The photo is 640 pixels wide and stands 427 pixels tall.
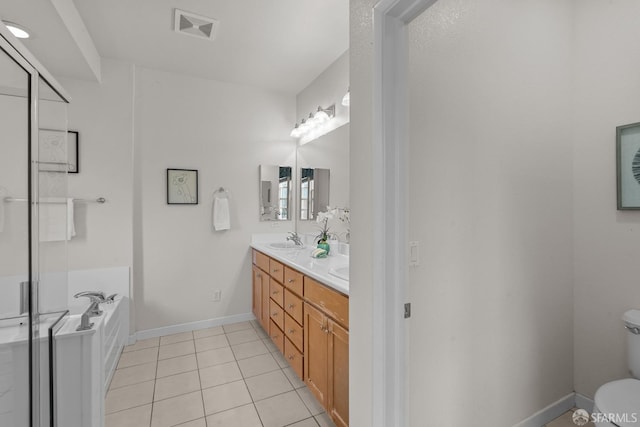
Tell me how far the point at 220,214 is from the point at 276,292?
1145 millimetres

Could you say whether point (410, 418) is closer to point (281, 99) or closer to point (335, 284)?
point (335, 284)

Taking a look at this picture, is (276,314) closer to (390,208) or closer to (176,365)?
(176,365)

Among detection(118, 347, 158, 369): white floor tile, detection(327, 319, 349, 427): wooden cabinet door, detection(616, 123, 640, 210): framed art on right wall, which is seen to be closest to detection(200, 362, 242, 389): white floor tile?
detection(118, 347, 158, 369): white floor tile

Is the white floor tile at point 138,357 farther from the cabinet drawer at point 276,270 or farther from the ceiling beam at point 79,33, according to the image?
the ceiling beam at point 79,33

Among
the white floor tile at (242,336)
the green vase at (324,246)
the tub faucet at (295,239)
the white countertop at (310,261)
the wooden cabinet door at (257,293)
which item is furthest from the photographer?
the tub faucet at (295,239)

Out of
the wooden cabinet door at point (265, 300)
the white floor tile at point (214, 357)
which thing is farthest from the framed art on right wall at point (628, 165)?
the white floor tile at point (214, 357)

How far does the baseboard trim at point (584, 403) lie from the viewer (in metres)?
1.73

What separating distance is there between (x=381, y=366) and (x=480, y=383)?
2.25ft

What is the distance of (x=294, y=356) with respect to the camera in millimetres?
2082

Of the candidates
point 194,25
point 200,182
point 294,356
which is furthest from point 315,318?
point 194,25

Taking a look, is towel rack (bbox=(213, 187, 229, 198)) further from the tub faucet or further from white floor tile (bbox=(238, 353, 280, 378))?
white floor tile (bbox=(238, 353, 280, 378))

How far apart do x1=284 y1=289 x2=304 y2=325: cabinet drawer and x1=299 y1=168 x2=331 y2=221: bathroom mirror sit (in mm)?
995

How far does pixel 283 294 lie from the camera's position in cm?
225

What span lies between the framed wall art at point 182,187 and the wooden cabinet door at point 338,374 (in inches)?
82.7
